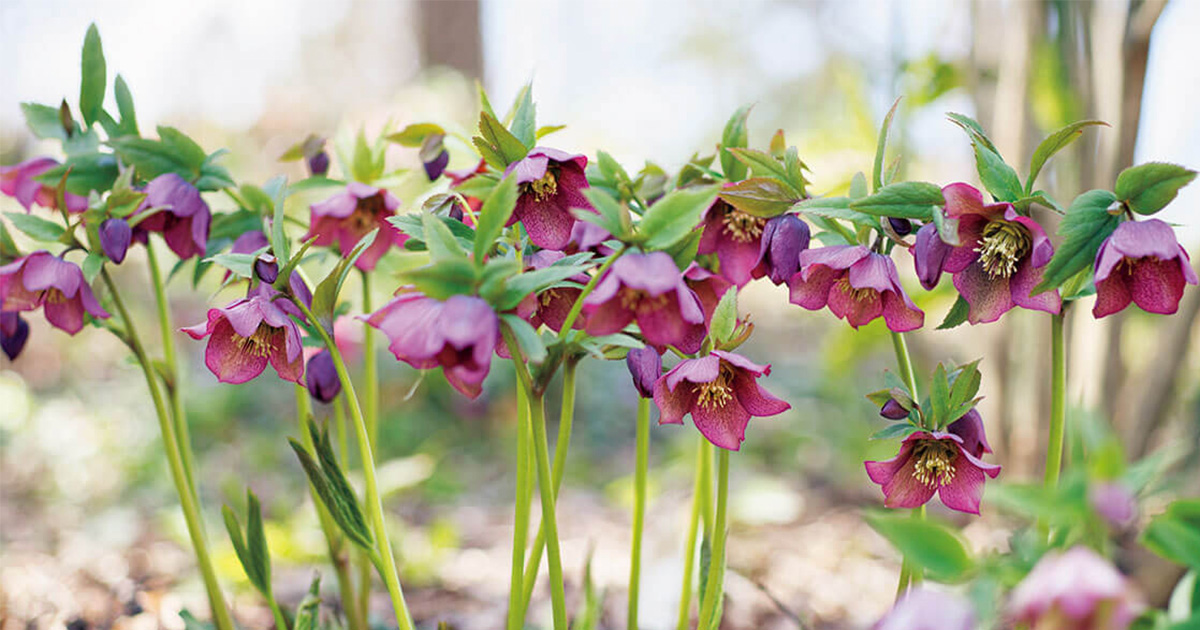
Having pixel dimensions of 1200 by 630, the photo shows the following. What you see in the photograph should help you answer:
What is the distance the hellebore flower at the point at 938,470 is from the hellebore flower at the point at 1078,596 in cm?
24

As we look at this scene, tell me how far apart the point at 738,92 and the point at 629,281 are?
495 inches

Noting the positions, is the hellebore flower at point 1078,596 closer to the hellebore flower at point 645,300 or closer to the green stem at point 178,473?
the hellebore flower at point 645,300

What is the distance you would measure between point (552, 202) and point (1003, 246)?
1.12 feet

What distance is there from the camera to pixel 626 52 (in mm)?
11750

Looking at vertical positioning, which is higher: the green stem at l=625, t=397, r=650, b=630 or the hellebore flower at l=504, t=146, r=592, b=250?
the hellebore flower at l=504, t=146, r=592, b=250

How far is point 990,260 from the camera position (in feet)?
1.90

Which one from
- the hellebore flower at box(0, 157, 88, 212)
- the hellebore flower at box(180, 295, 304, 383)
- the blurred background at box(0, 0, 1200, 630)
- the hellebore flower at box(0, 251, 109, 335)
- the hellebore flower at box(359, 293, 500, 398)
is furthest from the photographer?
the blurred background at box(0, 0, 1200, 630)

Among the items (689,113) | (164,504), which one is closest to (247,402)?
(164,504)

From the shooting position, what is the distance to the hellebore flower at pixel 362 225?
2.41 ft

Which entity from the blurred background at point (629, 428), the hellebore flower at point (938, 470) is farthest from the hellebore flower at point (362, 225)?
the hellebore flower at point (938, 470)

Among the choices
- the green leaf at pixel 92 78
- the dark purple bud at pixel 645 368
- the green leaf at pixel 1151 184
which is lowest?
the dark purple bud at pixel 645 368

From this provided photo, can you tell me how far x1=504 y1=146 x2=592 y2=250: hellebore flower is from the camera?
599 millimetres

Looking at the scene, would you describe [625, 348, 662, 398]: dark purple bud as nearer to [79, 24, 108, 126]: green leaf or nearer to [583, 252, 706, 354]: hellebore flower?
[583, 252, 706, 354]: hellebore flower

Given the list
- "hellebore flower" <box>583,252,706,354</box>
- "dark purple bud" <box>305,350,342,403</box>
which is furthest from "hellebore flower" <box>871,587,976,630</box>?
"dark purple bud" <box>305,350,342,403</box>
